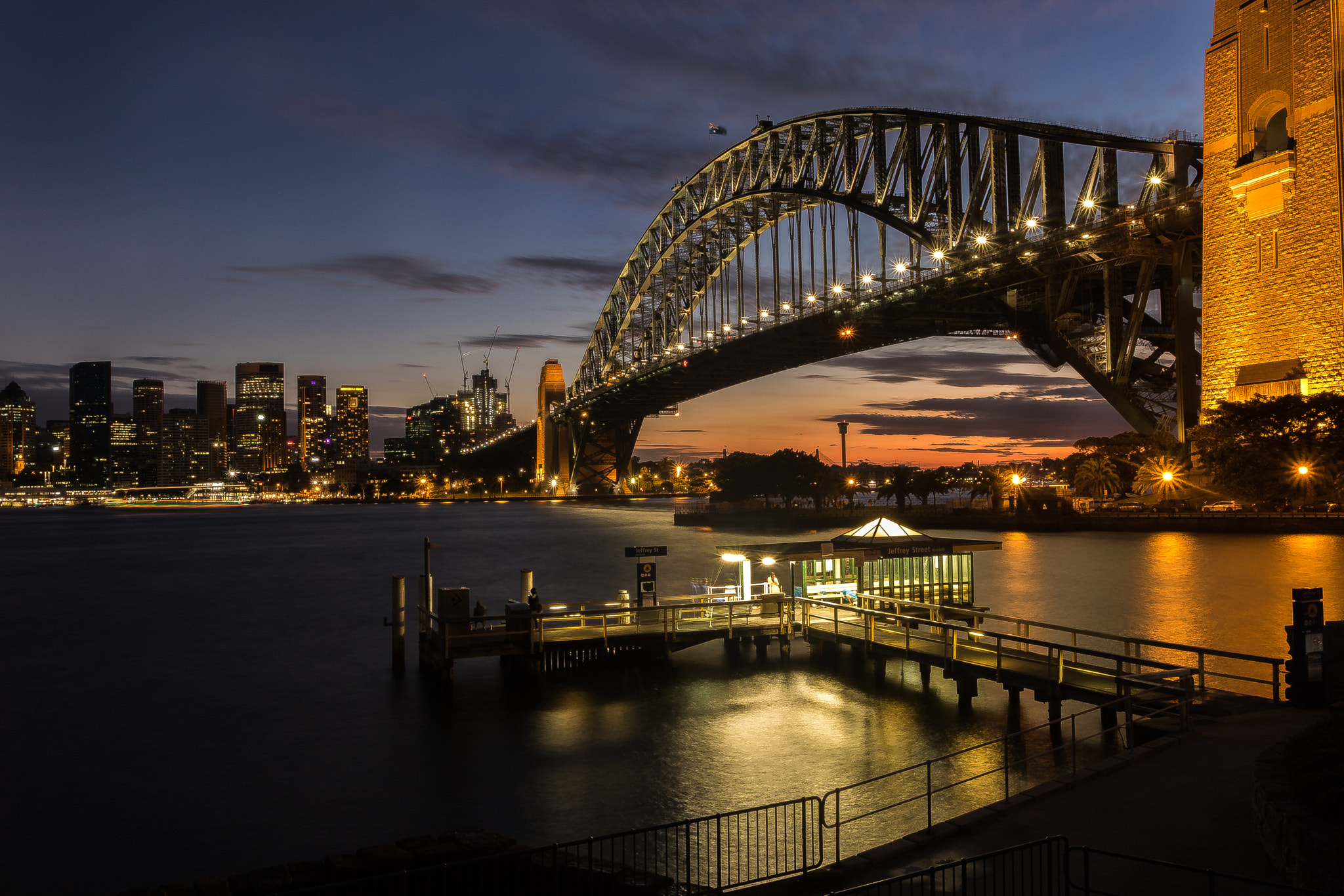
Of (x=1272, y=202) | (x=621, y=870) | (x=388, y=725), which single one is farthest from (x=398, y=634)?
(x=1272, y=202)

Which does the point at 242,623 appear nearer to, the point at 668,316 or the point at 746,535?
the point at 746,535

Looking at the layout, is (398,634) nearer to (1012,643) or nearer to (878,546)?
(878,546)

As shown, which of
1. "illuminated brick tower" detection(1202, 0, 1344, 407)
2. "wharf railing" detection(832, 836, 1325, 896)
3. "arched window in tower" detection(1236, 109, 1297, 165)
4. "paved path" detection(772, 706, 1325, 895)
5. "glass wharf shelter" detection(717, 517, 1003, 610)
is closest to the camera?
"wharf railing" detection(832, 836, 1325, 896)

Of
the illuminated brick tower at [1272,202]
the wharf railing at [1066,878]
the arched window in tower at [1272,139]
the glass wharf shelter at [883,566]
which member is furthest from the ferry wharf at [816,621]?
the arched window in tower at [1272,139]

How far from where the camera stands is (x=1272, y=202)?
3956 cm

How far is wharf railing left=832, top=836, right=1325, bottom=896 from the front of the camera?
7.20 meters

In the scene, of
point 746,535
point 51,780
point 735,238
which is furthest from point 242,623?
point 735,238

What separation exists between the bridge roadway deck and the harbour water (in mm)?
845

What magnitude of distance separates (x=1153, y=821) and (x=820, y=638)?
14103mm

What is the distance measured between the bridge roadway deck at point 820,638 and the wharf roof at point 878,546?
115 cm

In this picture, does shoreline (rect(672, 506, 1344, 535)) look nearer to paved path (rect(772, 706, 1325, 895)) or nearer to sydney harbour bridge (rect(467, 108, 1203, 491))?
sydney harbour bridge (rect(467, 108, 1203, 491))

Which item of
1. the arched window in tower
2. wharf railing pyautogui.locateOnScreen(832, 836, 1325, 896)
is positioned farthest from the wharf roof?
the arched window in tower

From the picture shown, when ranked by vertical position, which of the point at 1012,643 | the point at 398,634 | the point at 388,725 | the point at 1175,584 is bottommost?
the point at 388,725

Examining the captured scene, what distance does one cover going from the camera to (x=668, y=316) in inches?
4417
